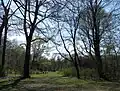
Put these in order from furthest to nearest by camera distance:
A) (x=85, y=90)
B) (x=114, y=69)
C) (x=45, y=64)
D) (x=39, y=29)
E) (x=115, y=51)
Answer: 1. (x=45, y=64)
2. (x=115, y=51)
3. (x=114, y=69)
4. (x=39, y=29)
5. (x=85, y=90)

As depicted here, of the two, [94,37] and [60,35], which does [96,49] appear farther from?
[60,35]

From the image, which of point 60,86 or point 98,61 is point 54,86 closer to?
point 60,86

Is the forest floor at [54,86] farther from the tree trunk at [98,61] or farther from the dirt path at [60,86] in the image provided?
the tree trunk at [98,61]

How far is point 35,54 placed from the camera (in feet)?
207

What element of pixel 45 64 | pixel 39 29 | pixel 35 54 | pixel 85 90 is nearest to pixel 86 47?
pixel 39 29

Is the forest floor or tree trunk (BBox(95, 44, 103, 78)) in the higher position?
tree trunk (BBox(95, 44, 103, 78))

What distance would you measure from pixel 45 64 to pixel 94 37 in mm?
40247

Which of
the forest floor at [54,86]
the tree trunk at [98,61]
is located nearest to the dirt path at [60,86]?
the forest floor at [54,86]

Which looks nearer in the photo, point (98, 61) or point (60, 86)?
point (60, 86)

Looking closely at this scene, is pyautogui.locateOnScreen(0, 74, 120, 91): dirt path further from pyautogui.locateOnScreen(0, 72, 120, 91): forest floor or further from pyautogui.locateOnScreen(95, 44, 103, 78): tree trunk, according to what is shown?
pyautogui.locateOnScreen(95, 44, 103, 78): tree trunk

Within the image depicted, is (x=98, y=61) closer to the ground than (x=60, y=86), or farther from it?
farther from it

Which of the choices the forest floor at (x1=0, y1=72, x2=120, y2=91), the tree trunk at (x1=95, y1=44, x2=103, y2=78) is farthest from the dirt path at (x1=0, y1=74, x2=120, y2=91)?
the tree trunk at (x1=95, y1=44, x2=103, y2=78)

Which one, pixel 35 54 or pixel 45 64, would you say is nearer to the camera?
pixel 35 54

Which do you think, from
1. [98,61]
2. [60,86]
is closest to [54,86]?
[60,86]
